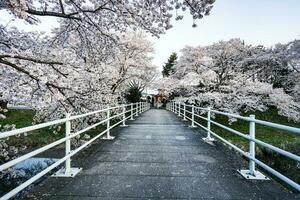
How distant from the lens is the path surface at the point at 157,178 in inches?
182

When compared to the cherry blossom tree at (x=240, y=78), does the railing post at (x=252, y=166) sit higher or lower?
lower

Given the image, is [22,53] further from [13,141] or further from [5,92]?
[13,141]

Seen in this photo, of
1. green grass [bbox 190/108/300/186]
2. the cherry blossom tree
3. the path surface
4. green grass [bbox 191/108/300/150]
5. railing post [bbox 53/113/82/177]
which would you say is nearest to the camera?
the path surface

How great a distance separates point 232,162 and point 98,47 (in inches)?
223

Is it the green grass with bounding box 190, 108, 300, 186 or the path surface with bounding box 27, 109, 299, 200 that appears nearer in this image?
the path surface with bounding box 27, 109, 299, 200

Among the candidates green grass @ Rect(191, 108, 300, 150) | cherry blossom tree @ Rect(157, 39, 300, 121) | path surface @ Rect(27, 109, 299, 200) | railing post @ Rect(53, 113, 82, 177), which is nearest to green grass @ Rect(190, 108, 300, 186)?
green grass @ Rect(191, 108, 300, 150)

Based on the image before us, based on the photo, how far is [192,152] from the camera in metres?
8.03

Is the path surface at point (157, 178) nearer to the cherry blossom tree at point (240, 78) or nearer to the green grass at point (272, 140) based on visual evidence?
the green grass at point (272, 140)

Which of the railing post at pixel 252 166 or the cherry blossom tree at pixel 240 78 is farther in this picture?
the cherry blossom tree at pixel 240 78

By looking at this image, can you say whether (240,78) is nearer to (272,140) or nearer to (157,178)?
(272,140)

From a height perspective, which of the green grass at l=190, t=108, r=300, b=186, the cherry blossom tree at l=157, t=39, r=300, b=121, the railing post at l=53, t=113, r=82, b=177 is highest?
the cherry blossom tree at l=157, t=39, r=300, b=121

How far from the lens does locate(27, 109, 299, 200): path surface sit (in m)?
4.63

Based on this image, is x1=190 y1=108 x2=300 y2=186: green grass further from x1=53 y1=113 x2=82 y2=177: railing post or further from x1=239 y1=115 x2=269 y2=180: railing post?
x1=53 y1=113 x2=82 y2=177: railing post

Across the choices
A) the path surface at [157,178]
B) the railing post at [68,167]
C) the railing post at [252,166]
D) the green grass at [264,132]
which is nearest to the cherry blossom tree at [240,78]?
the green grass at [264,132]
